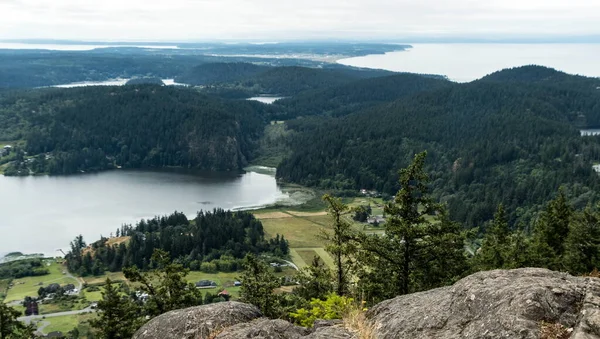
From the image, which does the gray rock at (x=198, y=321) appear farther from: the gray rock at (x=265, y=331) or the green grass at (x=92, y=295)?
the green grass at (x=92, y=295)

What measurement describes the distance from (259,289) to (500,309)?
1941cm

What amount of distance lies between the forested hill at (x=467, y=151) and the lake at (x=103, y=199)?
960 inches

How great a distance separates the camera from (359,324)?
13.5m

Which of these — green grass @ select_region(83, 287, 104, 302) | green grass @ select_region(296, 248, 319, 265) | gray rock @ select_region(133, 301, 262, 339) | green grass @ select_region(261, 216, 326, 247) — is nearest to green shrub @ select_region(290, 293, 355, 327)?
gray rock @ select_region(133, 301, 262, 339)

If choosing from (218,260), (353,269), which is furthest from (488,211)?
(353,269)

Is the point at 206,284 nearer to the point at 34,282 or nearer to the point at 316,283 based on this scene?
the point at 34,282

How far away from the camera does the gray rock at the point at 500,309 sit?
385 inches

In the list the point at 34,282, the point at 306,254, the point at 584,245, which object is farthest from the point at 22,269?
the point at 584,245

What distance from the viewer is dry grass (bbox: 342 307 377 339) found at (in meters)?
12.8

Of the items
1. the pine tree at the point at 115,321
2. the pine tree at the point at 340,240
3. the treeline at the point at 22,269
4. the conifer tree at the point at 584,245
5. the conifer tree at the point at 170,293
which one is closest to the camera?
the pine tree at the point at 340,240

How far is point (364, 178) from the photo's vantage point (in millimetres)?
150000

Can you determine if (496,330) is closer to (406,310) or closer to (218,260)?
(406,310)

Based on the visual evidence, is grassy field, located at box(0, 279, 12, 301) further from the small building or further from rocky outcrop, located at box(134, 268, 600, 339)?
rocky outcrop, located at box(134, 268, 600, 339)

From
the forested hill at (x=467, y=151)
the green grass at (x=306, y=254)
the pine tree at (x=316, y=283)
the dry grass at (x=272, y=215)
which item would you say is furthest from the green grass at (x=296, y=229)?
the pine tree at (x=316, y=283)
